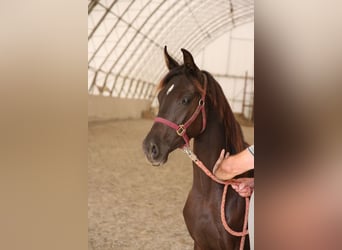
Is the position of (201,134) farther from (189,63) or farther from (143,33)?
(143,33)

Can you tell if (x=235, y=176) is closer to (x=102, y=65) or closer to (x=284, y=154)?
(x=284, y=154)

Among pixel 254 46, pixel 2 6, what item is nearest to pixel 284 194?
pixel 254 46

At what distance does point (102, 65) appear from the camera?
4.28ft

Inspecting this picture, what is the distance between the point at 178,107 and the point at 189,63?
0.14m

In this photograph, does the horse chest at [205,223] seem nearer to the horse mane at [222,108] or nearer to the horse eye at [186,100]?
A: the horse mane at [222,108]

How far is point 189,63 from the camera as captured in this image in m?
1.11

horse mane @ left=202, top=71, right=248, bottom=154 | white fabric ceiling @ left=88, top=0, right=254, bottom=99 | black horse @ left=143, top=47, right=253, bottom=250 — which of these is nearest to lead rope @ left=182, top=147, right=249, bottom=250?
black horse @ left=143, top=47, right=253, bottom=250

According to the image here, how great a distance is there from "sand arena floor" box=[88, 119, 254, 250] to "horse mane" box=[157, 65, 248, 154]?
225mm

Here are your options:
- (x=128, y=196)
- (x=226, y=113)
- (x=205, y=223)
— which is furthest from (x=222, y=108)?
(x=128, y=196)

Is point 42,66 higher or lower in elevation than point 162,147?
higher

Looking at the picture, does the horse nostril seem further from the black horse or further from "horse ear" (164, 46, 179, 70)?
"horse ear" (164, 46, 179, 70)

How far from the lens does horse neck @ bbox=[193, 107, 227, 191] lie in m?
1.13

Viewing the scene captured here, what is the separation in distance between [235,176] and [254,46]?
0.40 metres

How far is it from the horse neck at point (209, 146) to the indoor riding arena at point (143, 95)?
5cm
